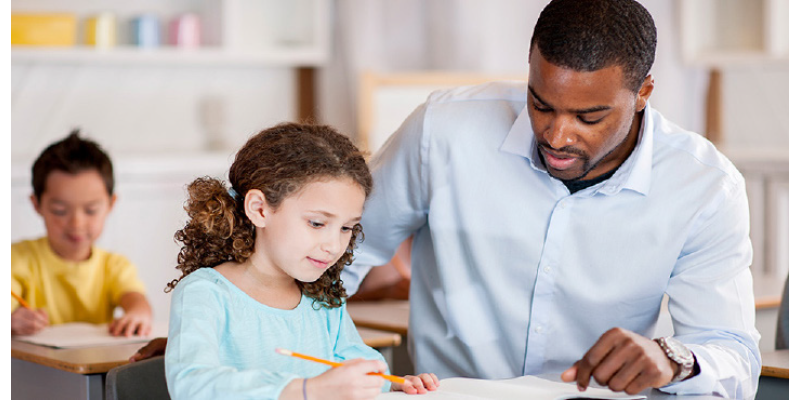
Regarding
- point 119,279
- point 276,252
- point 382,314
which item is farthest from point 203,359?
point 119,279

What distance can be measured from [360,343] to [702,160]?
70 cm

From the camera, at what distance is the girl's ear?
1549mm

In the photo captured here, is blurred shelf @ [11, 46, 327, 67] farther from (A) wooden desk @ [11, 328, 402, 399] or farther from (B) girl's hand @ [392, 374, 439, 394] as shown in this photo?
(B) girl's hand @ [392, 374, 439, 394]

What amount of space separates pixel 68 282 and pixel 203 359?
164 cm

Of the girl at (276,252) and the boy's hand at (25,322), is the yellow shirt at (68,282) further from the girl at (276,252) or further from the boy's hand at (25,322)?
the girl at (276,252)

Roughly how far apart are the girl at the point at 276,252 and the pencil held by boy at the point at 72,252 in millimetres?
1246

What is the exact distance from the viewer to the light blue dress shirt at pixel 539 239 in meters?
1.74

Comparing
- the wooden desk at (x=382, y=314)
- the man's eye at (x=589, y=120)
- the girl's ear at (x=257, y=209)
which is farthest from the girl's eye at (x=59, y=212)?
the man's eye at (x=589, y=120)

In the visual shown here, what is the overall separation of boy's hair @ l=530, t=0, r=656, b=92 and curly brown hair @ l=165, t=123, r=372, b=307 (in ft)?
1.20

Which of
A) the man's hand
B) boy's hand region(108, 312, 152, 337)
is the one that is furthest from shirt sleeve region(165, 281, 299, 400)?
boy's hand region(108, 312, 152, 337)

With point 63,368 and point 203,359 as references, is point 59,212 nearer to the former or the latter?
point 63,368

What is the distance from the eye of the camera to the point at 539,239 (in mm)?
1831

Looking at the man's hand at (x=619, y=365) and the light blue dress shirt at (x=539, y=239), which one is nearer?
the man's hand at (x=619, y=365)

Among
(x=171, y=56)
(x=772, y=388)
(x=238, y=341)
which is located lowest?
(x=772, y=388)
